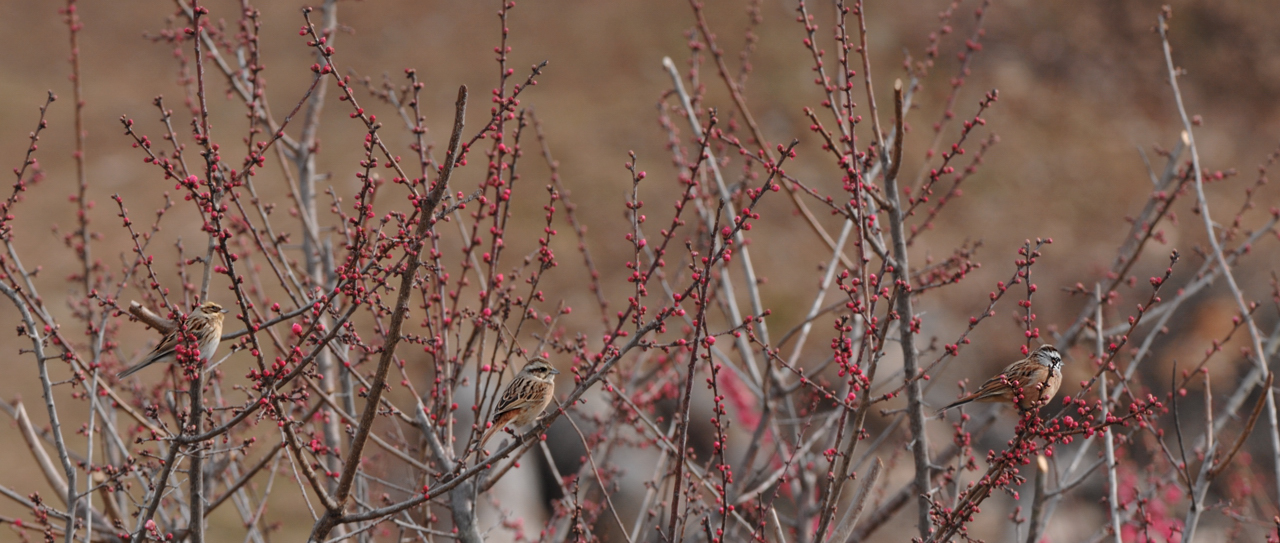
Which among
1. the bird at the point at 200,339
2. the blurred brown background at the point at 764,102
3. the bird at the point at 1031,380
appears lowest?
the bird at the point at 1031,380

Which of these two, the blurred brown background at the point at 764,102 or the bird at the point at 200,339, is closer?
the bird at the point at 200,339

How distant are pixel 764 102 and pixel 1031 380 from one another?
2371 centimetres

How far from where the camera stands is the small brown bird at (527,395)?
482 centimetres

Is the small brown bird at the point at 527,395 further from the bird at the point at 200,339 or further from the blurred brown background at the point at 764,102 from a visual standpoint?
the blurred brown background at the point at 764,102

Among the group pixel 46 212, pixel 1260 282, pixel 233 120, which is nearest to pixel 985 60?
pixel 1260 282

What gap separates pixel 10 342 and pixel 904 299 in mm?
19790

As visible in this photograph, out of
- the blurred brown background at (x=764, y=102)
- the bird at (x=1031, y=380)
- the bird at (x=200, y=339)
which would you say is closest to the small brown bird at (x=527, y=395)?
the bird at (x=200, y=339)

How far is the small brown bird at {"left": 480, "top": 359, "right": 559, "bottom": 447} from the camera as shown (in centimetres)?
482

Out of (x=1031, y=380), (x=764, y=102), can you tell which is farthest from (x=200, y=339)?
(x=764, y=102)

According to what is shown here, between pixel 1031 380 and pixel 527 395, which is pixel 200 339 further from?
pixel 1031 380

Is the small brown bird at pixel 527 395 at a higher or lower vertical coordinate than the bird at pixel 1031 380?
higher

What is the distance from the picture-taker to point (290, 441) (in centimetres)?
313

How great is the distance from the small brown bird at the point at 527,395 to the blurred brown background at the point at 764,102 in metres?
13.9

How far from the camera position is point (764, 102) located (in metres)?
26.7
